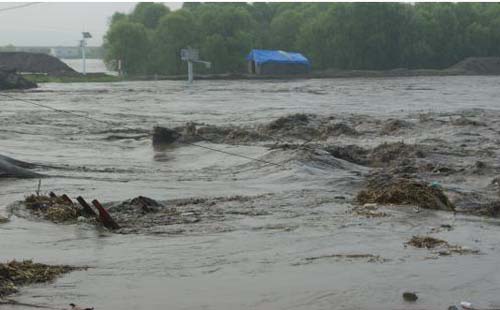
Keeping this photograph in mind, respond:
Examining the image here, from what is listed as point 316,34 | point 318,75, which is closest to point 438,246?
point 318,75

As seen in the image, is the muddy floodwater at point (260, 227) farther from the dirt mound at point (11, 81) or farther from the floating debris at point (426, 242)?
the dirt mound at point (11, 81)

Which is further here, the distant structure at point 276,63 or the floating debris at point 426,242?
the distant structure at point 276,63

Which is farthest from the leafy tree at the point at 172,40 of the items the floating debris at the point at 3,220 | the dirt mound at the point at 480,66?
the floating debris at the point at 3,220

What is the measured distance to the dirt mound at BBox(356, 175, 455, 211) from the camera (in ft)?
36.9

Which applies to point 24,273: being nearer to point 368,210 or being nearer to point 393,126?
point 368,210

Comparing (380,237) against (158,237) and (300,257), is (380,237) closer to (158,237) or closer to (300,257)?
(300,257)

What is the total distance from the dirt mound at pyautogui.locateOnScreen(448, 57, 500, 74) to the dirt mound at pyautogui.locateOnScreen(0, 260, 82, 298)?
87.6 m

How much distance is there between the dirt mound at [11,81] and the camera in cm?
5075

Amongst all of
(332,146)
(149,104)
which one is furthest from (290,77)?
(332,146)

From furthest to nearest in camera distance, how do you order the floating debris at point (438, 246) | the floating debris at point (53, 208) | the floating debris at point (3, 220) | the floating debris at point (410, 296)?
1. the floating debris at point (53, 208)
2. the floating debris at point (3, 220)
3. the floating debris at point (438, 246)
4. the floating debris at point (410, 296)

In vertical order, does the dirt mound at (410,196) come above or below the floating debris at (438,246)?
above

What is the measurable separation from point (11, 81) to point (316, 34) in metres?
55.9

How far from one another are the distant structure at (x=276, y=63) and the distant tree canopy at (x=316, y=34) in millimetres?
6535

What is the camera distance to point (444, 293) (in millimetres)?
6828
